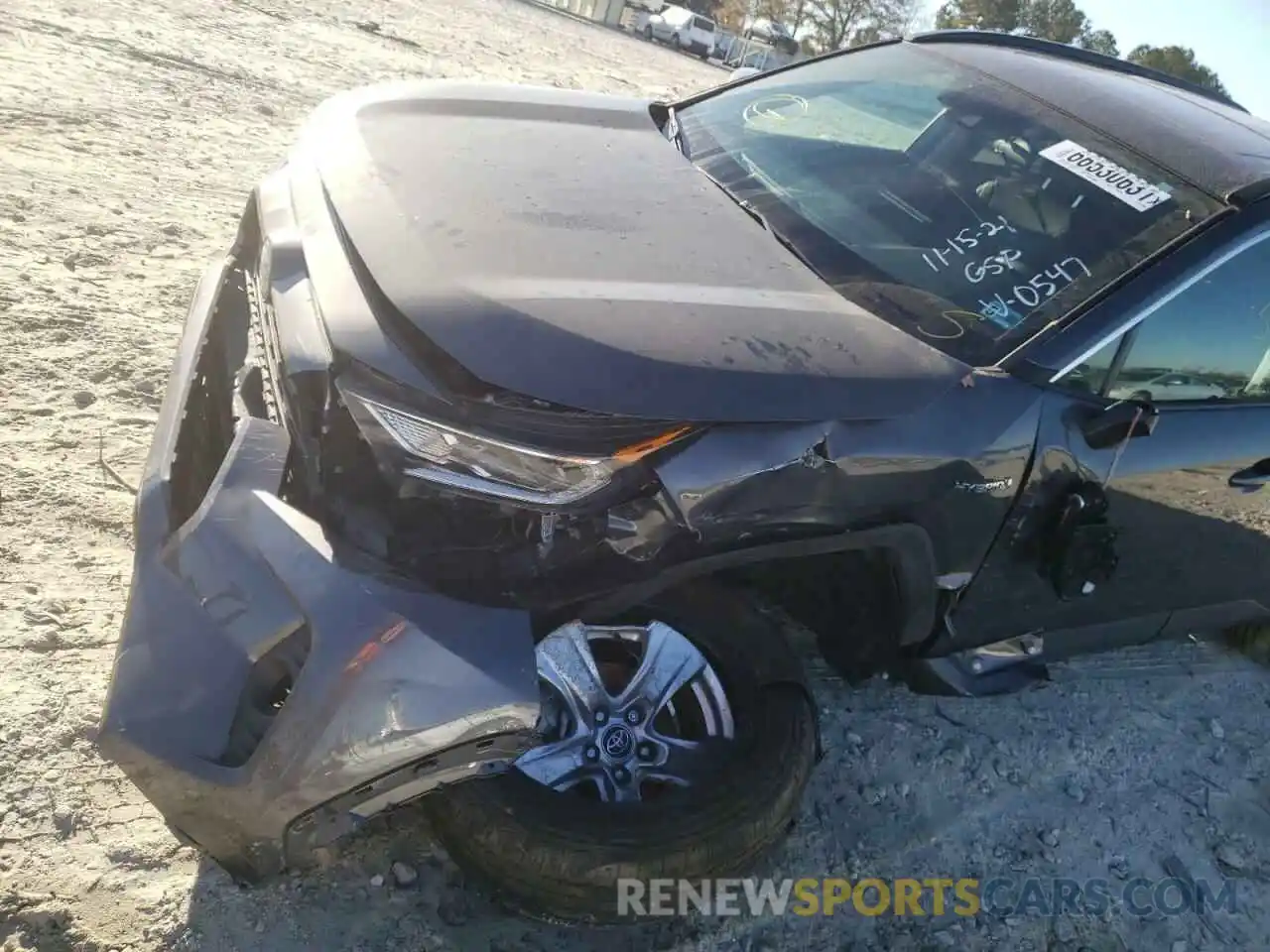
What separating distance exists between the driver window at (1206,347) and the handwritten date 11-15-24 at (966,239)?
1.46 feet

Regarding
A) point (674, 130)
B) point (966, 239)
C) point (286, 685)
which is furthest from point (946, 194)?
point (286, 685)

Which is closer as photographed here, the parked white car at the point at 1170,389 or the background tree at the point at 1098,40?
the parked white car at the point at 1170,389

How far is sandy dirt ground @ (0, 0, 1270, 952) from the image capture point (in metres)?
2.16

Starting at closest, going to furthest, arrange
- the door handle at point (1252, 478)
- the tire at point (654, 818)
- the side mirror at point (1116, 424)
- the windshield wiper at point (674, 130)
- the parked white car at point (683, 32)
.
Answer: the tire at point (654, 818) → the side mirror at point (1116, 424) → the door handle at point (1252, 478) → the windshield wiper at point (674, 130) → the parked white car at point (683, 32)

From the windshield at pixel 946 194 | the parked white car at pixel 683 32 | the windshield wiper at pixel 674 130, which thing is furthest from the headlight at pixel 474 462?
the parked white car at pixel 683 32

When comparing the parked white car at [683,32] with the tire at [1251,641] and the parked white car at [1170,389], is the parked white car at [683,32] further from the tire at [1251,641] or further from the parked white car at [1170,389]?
the parked white car at [1170,389]

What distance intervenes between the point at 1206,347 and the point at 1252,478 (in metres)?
0.48

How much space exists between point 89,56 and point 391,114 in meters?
5.98

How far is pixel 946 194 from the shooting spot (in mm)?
2883

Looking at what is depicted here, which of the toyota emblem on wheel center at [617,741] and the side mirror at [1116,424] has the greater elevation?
the side mirror at [1116,424]

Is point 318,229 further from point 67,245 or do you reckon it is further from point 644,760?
point 67,245

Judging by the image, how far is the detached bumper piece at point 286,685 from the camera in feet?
5.81

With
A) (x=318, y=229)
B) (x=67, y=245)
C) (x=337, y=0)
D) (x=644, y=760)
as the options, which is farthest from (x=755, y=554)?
(x=337, y=0)

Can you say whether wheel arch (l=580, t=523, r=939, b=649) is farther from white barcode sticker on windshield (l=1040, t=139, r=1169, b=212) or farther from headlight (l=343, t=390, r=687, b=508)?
white barcode sticker on windshield (l=1040, t=139, r=1169, b=212)
